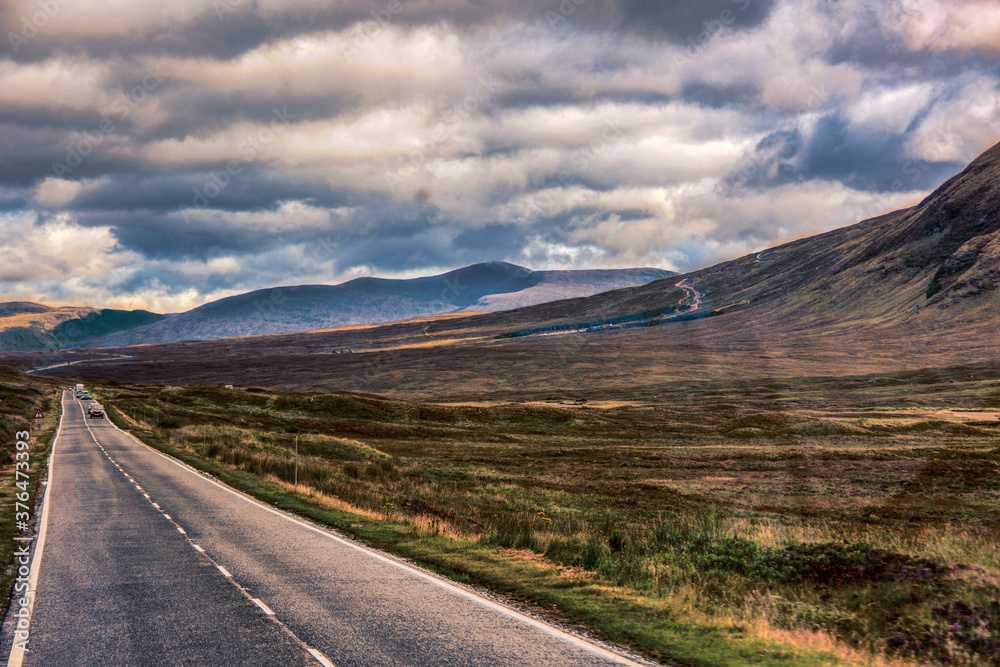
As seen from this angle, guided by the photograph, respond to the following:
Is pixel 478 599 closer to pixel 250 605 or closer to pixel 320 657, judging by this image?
pixel 320 657

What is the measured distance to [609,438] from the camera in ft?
219

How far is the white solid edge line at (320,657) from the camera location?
8625 millimetres

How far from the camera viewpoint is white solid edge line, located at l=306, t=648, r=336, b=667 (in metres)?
8.62

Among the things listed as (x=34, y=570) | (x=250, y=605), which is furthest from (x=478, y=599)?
(x=34, y=570)

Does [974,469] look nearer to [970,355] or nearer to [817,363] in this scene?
[817,363]

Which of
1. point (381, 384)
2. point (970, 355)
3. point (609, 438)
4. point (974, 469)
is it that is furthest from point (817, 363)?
point (974, 469)

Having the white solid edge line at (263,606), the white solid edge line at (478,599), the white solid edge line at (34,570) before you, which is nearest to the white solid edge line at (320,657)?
the white solid edge line at (263,606)

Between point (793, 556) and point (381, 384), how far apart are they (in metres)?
149

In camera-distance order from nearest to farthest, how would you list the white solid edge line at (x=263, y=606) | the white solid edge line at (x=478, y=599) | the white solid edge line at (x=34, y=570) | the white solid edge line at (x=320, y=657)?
the white solid edge line at (x=320, y=657) → the white solid edge line at (x=34, y=570) → the white solid edge line at (x=478, y=599) → the white solid edge line at (x=263, y=606)

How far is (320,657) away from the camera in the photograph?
29.2 ft

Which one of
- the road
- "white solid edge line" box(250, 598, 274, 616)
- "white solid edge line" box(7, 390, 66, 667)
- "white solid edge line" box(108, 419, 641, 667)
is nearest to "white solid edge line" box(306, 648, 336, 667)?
the road

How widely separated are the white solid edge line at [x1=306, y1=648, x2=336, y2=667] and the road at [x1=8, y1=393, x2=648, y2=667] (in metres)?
0.04

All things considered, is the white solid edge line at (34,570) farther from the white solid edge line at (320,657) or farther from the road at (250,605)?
the white solid edge line at (320,657)

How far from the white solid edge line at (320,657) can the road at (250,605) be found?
42mm
